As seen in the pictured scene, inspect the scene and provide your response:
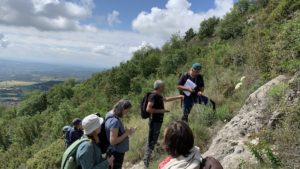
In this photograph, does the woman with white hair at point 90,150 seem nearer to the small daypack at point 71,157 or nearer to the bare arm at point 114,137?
the small daypack at point 71,157

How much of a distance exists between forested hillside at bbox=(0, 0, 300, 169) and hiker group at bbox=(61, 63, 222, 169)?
0.92 metres

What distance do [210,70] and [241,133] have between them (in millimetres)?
8977

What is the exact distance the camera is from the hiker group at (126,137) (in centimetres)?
303

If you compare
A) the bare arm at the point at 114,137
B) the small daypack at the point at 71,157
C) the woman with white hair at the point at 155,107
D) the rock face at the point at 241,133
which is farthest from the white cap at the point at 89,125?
the woman with white hair at the point at 155,107

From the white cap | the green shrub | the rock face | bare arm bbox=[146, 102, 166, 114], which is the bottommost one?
the rock face

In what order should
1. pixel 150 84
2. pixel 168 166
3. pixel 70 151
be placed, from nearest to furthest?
pixel 168 166
pixel 70 151
pixel 150 84

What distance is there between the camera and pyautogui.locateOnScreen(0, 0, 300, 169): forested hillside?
359 inches

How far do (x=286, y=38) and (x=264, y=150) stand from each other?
16.3ft

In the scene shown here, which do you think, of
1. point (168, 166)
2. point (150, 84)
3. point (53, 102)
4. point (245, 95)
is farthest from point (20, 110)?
point (168, 166)

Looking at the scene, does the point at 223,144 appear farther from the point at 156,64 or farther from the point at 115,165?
the point at 156,64

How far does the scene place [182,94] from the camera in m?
8.35

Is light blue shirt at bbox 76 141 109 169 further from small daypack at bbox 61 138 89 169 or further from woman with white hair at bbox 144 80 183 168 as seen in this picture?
woman with white hair at bbox 144 80 183 168

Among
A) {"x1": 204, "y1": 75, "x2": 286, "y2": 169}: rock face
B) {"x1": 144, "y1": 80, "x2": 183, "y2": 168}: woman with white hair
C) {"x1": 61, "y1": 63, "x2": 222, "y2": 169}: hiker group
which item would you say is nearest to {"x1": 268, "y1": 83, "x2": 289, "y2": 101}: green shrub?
{"x1": 204, "y1": 75, "x2": 286, "y2": 169}: rock face

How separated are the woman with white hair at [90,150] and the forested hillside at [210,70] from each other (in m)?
3.40
